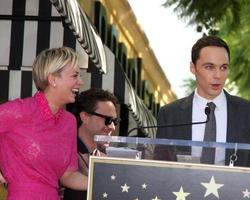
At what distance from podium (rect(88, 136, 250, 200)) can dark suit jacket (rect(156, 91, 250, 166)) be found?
482 millimetres

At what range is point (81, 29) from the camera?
650cm

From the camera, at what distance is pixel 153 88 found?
2158 centimetres

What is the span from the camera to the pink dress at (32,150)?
3.96m

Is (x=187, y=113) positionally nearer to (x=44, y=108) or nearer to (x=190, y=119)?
(x=190, y=119)

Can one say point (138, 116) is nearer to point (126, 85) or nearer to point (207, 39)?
point (126, 85)

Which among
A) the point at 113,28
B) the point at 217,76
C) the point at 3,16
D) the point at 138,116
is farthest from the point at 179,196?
the point at 113,28

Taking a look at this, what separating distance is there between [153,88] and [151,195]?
59.6ft

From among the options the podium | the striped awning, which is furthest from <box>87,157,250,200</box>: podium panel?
the striped awning

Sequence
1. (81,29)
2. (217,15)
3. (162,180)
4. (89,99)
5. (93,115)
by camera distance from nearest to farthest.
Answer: (162,180) < (93,115) < (89,99) < (81,29) < (217,15)

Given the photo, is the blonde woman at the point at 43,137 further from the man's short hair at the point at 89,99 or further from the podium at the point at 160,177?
the man's short hair at the point at 89,99

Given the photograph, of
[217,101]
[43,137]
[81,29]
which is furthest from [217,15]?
[43,137]

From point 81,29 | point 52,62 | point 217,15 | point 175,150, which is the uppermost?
point 217,15

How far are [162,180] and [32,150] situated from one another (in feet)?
2.60

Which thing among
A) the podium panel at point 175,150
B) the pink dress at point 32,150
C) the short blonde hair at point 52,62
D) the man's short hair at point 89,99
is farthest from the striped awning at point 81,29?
the podium panel at point 175,150
